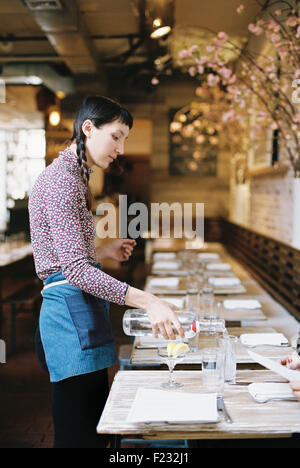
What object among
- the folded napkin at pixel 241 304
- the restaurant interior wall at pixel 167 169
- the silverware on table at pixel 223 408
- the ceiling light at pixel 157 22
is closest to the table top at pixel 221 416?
the silverware on table at pixel 223 408

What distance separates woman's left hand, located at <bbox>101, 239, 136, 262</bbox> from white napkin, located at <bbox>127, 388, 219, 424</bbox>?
29.0 inches

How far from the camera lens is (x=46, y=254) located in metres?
1.66

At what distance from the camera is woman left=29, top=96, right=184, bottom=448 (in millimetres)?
1561

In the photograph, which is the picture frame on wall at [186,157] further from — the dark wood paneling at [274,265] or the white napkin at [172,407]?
Answer: the white napkin at [172,407]

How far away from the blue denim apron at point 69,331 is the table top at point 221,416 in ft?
0.45

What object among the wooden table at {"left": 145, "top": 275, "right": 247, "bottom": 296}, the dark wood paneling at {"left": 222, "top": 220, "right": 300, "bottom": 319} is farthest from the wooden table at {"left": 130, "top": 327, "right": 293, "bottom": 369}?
the wooden table at {"left": 145, "top": 275, "right": 247, "bottom": 296}

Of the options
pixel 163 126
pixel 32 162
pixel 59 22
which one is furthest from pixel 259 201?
pixel 32 162

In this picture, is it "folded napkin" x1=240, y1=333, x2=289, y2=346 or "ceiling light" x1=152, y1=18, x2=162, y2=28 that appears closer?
"folded napkin" x1=240, y1=333, x2=289, y2=346

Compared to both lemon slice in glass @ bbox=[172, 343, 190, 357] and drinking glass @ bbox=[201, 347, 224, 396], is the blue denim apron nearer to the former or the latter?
lemon slice in glass @ bbox=[172, 343, 190, 357]

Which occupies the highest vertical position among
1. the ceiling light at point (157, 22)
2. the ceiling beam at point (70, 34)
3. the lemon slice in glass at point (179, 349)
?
the ceiling beam at point (70, 34)

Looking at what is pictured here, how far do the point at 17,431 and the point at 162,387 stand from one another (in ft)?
6.14

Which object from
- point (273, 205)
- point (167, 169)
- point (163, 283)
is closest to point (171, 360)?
point (163, 283)

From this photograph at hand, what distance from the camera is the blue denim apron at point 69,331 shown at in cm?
165

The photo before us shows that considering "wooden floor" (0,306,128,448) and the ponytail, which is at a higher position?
the ponytail
